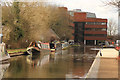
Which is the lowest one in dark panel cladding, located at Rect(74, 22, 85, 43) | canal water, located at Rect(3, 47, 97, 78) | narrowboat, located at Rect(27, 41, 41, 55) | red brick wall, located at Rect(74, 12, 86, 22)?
canal water, located at Rect(3, 47, 97, 78)

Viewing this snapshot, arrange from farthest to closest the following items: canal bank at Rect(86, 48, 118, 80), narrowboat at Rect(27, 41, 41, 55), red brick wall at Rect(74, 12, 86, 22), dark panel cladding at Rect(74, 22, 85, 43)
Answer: red brick wall at Rect(74, 12, 86, 22)
dark panel cladding at Rect(74, 22, 85, 43)
narrowboat at Rect(27, 41, 41, 55)
canal bank at Rect(86, 48, 118, 80)

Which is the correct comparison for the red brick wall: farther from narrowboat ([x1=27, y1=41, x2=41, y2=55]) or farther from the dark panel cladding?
narrowboat ([x1=27, y1=41, x2=41, y2=55])

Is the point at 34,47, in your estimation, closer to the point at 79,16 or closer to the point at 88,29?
the point at 79,16

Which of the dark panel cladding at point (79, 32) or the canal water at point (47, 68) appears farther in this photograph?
the dark panel cladding at point (79, 32)

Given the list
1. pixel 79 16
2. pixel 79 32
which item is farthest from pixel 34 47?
pixel 79 16

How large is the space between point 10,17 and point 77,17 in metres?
100

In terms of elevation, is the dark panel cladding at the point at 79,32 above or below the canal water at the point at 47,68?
above

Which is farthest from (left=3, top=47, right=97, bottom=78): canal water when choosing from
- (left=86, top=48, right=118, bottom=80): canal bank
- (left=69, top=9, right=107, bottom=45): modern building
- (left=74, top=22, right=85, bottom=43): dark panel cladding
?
(left=69, top=9, right=107, bottom=45): modern building

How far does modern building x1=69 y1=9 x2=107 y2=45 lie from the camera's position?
13400cm

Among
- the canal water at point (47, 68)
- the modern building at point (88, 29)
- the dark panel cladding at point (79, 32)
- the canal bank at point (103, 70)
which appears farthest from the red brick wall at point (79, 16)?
the canal bank at point (103, 70)

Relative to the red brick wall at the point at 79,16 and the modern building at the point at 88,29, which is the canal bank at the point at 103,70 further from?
the red brick wall at the point at 79,16

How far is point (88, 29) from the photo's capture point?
135 m

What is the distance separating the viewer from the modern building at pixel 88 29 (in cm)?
13400

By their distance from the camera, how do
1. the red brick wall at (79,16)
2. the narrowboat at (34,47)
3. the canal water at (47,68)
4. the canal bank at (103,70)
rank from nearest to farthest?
the canal bank at (103,70) < the canal water at (47,68) < the narrowboat at (34,47) < the red brick wall at (79,16)
